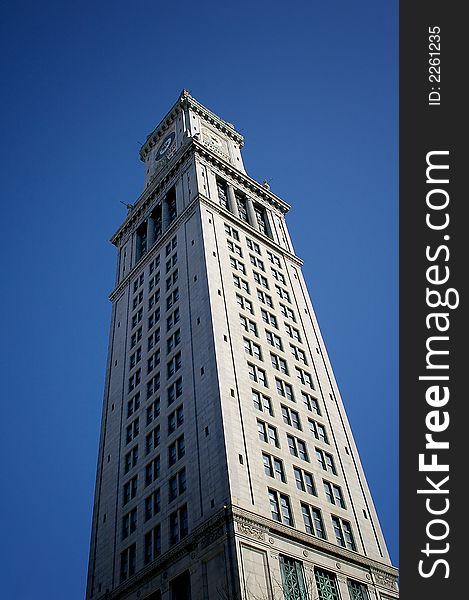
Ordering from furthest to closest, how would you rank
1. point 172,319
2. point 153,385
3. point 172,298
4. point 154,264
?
point 154,264, point 172,298, point 172,319, point 153,385

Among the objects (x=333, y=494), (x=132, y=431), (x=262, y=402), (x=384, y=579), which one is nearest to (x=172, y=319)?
(x=132, y=431)

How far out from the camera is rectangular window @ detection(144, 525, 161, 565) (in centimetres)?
4166

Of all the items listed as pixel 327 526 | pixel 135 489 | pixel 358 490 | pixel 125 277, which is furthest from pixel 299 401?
pixel 125 277

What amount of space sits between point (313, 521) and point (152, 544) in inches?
464

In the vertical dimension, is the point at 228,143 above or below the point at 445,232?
above

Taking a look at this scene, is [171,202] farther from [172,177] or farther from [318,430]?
[318,430]

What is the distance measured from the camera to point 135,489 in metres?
48.8

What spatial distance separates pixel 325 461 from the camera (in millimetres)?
49438

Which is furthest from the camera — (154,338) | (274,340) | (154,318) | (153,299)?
(153,299)

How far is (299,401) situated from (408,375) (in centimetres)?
3452

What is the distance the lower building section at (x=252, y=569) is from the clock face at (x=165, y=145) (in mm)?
70490

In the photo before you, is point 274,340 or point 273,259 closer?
point 274,340

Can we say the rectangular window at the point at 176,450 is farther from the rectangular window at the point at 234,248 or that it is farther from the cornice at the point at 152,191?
the cornice at the point at 152,191

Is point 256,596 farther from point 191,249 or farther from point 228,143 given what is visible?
point 228,143
